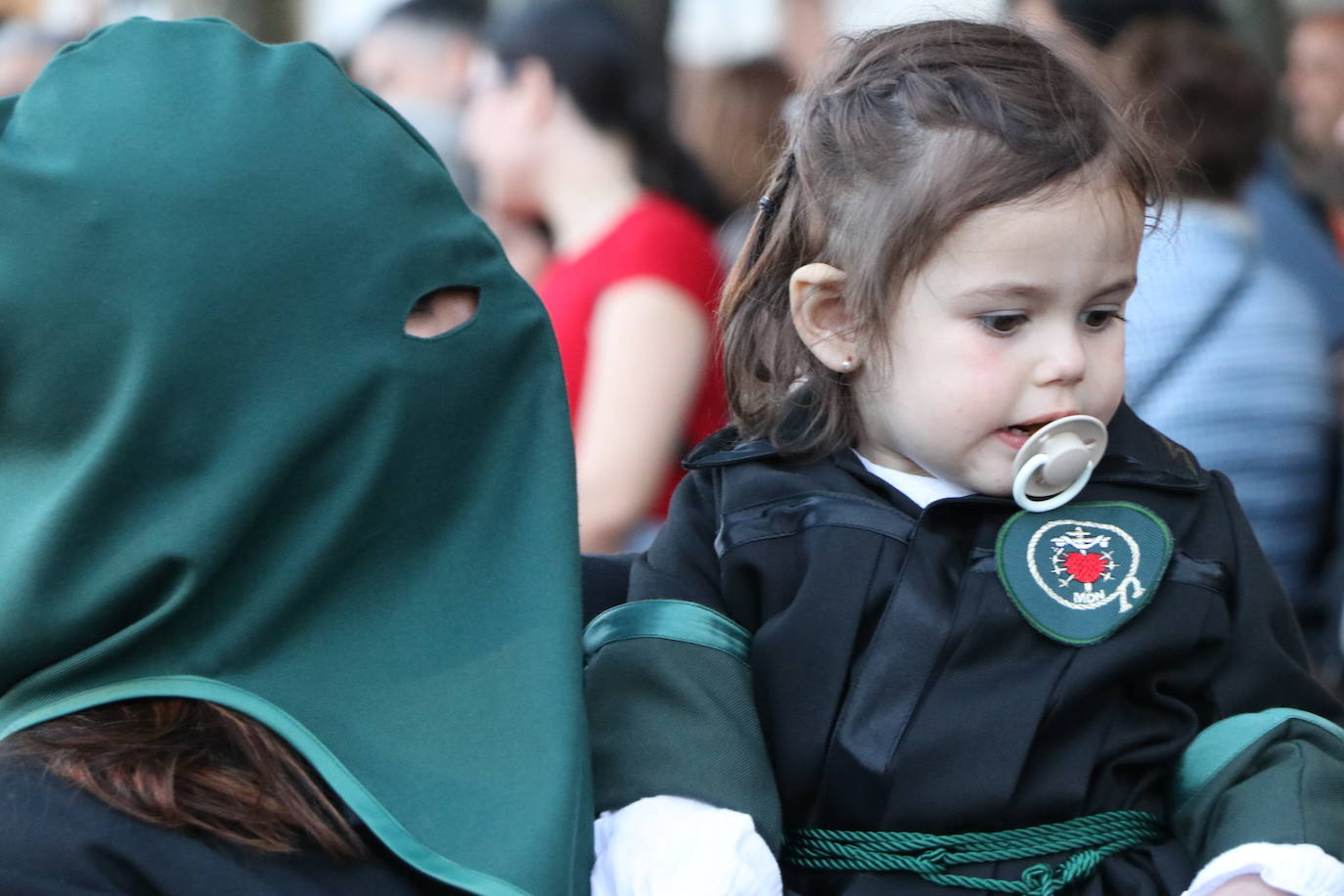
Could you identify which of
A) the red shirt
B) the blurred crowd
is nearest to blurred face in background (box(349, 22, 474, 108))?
the blurred crowd

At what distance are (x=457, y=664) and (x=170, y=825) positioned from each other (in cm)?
32

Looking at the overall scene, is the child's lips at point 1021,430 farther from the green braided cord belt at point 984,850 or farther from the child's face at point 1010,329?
the green braided cord belt at point 984,850

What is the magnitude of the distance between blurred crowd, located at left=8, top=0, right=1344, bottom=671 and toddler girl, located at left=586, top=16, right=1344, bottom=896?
0.52 metres

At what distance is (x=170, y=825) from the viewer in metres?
1.64

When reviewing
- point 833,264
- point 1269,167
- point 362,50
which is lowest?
point 362,50

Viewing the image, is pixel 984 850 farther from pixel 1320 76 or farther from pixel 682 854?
pixel 1320 76

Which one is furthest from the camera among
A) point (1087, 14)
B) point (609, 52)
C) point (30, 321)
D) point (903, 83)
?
point (609, 52)

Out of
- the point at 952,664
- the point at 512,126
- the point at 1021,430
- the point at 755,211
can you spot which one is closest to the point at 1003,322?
the point at 1021,430

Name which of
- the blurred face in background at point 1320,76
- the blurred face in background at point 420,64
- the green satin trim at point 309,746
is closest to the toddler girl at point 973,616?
the green satin trim at point 309,746

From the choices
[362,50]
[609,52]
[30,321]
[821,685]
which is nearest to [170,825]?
[30,321]

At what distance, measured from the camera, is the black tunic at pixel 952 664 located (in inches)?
74.7

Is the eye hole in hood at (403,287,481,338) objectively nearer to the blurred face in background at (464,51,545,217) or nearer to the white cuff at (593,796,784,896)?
the white cuff at (593,796,784,896)

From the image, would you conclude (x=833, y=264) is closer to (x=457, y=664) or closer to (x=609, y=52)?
(x=457, y=664)

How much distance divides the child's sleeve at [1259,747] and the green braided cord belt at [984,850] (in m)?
0.10
